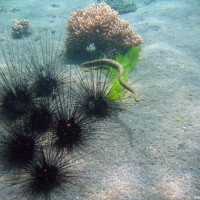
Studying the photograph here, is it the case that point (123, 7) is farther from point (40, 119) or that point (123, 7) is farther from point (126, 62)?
point (40, 119)

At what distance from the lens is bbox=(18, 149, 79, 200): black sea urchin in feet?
10.6

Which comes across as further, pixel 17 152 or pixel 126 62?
pixel 126 62

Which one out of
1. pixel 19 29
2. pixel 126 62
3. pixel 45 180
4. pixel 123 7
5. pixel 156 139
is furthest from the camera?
pixel 123 7

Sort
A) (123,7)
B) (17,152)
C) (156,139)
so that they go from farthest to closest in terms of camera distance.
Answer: (123,7)
(156,139)
(17,152)

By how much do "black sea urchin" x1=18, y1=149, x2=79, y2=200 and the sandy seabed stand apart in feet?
0.80

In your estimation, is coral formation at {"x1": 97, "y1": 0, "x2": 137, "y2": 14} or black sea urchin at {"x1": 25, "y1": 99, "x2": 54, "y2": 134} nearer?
black sea urchin at {"x1": 25, "y1": 99, "x2": 54, "y2": 134}

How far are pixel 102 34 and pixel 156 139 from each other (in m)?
4.69

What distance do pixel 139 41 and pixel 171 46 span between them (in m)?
1.26

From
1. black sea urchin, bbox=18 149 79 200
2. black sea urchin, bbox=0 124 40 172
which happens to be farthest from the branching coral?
black sea urchin, bbox=18 149 79 200

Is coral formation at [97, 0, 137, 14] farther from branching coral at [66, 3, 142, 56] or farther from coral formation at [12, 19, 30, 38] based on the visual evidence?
branching coral at [66, 3, 142, 56]

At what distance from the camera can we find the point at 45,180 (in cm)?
325

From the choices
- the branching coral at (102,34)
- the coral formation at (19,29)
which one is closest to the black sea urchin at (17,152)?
the branching coral at (102,34)

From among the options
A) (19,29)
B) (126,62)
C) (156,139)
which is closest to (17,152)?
(156,139)

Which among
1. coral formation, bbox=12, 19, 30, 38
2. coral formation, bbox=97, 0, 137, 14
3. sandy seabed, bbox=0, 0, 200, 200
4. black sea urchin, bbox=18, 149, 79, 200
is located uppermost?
black sea urchin, bbox=18, 149, 79, 200
